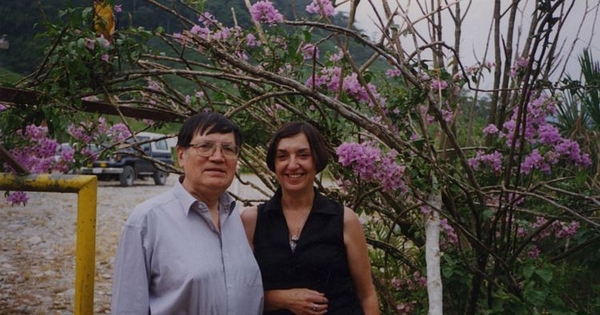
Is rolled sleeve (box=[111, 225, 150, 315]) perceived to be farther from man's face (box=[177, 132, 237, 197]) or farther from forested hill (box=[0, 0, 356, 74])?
forested hill (box=[0, 0, 356, 74])

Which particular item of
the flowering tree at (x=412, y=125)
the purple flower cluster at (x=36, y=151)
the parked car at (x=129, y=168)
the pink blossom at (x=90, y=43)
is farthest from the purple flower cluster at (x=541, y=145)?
the parked car at (x=129, y=168)

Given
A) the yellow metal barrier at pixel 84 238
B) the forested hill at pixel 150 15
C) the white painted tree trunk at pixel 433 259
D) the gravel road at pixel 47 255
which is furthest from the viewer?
the gravel road at pixel 47 255

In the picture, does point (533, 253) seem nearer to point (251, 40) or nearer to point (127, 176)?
point (251, 40)

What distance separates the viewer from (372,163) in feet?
8.48

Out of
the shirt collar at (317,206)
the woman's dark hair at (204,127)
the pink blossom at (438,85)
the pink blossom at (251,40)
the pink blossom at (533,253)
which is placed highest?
the pink blossom at (251,40)

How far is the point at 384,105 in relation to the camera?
342 cm

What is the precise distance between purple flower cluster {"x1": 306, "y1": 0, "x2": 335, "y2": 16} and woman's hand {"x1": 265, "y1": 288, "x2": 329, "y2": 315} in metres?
1.57

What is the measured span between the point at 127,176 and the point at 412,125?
17.9 m

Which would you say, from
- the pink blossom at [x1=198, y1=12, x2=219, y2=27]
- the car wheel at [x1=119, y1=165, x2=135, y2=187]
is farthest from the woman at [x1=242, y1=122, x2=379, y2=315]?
the car wheel at [x1=119, y1=165, x2=135, y2=187]

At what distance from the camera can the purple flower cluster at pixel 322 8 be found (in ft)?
10.6

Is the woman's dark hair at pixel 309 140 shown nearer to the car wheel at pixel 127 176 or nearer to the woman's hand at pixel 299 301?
the woman's hand at pixel 299 301

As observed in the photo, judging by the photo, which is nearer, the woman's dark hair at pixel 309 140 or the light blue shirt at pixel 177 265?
the light blue shirt at pixel 177 265

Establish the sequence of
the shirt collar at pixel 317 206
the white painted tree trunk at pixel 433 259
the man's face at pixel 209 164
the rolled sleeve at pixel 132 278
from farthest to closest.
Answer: the white painted tree trunk at pixel 433 259
the shirt collar at pixel 317 206
the man's face at pixel 209 164
the rolled sleeve at pixel 132 278

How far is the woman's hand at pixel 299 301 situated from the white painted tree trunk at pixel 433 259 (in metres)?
0.58
